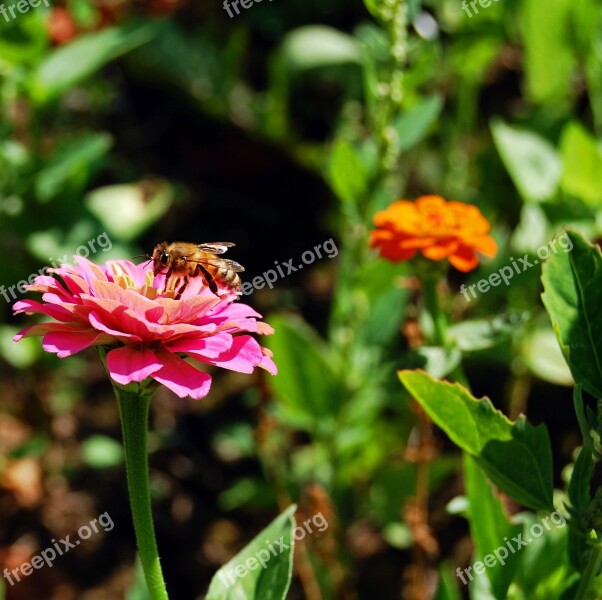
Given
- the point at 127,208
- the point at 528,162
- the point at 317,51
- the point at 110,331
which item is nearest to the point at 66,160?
the point at 127,208

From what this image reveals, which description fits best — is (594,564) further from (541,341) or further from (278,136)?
(278,136)

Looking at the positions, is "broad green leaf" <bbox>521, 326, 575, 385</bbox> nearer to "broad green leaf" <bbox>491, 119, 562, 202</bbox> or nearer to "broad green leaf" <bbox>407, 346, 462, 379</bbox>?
"broad green leaf" <bbox>491, 119, 562, 202</bbox>

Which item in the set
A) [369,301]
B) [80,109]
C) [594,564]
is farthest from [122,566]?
[80,109]

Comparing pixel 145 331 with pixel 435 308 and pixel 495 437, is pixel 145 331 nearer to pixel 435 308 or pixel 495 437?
pixel 495 437

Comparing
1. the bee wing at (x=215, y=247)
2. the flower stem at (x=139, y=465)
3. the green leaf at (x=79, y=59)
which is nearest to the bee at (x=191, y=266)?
the bee wing at (x=215, y=247)

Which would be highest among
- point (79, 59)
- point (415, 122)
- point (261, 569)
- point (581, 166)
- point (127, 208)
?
point (79, 59)
